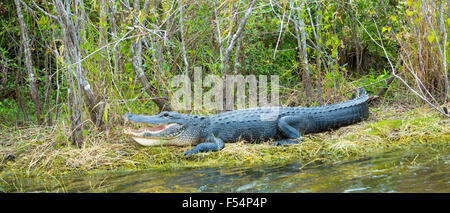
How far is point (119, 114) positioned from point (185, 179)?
1.83 m

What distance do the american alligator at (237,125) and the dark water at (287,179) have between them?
80cm

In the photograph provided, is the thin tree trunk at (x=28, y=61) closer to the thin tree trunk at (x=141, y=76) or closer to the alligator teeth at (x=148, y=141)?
the thin tree trunk at (x=141, y=76)

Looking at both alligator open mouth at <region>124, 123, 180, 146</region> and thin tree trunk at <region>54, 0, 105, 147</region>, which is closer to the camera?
thin tree trunk at <region>54, 0, 105, 147</region>

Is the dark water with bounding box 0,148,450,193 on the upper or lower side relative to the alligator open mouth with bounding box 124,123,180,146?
lower

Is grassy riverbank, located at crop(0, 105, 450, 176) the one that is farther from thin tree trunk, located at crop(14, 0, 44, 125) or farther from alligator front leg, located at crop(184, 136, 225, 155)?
thin tree trunk, located at crop(14, 0, 44, 125)

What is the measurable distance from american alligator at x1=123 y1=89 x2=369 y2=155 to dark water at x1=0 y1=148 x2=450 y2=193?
31.4 inches

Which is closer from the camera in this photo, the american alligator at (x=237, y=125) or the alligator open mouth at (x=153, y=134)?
the alligator open mouth at (x=153, y=134)

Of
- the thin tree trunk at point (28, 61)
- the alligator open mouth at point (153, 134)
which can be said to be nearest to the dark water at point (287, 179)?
the alligator open mouth at point (153, 134)

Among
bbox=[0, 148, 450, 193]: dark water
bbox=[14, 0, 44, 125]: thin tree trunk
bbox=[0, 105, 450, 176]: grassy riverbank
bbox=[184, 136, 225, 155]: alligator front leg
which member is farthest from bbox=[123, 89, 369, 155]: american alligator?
bbox=[14, 0, 44, 125]: thin tree trunk

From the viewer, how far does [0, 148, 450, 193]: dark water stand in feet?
10.4

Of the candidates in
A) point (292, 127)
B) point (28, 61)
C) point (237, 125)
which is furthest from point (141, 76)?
point (292, 127)

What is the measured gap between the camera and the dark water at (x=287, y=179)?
317 centimetres

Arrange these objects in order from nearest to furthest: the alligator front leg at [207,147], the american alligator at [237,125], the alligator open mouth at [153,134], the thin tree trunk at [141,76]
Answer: the alligator front leg at [207,147]
the alligator open mouth at [153,134]
the american alligator at [237,125]
the thin tree trunk at [141,76]
